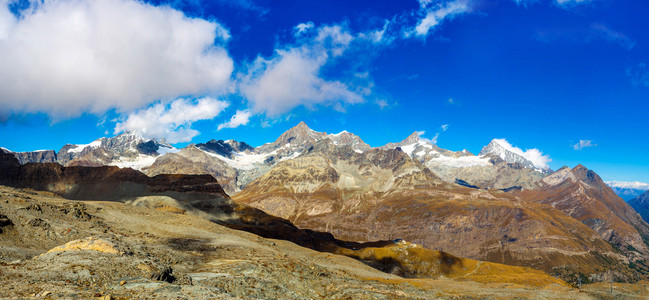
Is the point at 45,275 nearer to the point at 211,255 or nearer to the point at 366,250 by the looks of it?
the point at 211,255

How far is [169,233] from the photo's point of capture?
219 ft

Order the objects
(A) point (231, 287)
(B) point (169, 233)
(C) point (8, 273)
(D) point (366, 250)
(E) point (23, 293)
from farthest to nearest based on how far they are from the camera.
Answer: (D) point (366, 250) → (B) point (169, 233) → (A) point (231, 287) → (C) point (8, 273) → (E) point (23, 293)

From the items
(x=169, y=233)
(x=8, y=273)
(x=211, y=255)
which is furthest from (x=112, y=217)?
(x=8, y=273)

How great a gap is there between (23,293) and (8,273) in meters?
6.36

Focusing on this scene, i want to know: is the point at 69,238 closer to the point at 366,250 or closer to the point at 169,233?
the point at 169,233

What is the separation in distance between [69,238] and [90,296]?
34.9 metres

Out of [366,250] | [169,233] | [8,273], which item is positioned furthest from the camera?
[366,250]

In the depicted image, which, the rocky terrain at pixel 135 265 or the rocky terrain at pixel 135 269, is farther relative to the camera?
the rocky terrain at pixel 135 265

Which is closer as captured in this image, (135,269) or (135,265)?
(135,269)

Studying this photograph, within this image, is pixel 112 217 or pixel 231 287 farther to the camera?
pixel 112 217

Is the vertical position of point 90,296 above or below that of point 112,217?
below

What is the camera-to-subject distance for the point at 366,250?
19125 centimetres

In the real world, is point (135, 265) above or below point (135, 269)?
above

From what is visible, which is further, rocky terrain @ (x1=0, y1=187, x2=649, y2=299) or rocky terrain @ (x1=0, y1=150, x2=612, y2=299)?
rocky terrain @ (x1=0, y1=150, x2=612, y2=299)
